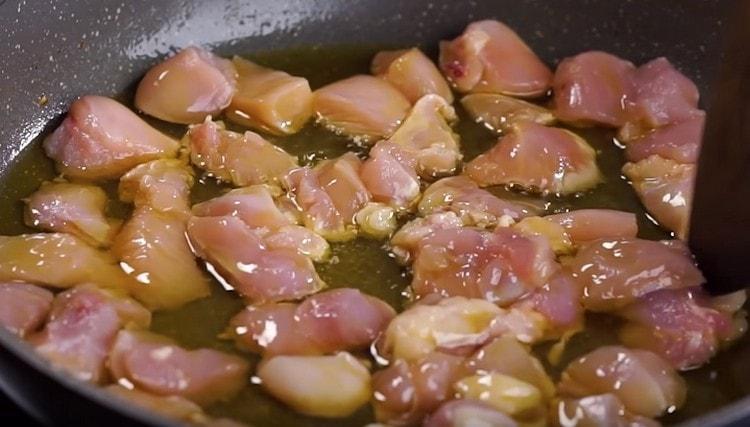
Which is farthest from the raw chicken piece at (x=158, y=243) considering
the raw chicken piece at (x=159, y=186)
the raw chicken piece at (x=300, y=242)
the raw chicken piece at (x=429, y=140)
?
the raw chicken piece at (x=429, y=140)

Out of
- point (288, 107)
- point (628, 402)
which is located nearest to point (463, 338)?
point (628, 402)

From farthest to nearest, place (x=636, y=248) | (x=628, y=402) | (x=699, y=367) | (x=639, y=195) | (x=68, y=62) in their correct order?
(x=68, y=62) → (x=639, y=195) → (x=636, y=248) → (x=699, y=367) → (x=628, y=402)

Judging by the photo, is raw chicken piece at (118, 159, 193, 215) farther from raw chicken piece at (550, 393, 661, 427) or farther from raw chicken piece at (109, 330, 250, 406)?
raw chicken piece at (550, 393, 661, 427)

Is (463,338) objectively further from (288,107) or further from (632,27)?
(632,27)

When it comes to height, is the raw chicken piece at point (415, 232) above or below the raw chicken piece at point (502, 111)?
below

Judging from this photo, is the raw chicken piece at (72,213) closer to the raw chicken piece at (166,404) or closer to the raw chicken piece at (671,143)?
the raw chicken piece at (166,404)

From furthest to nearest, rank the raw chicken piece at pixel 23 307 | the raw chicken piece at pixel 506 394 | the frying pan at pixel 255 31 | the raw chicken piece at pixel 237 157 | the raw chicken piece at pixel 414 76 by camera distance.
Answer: the raw chicken piece at pixel 414 76
the frying pan at pixel 255 31
the raw chicken piece at pixel 237 157
the raw chicken piece at pixel 23 307
the raw chicken piece at pixel 506 394
